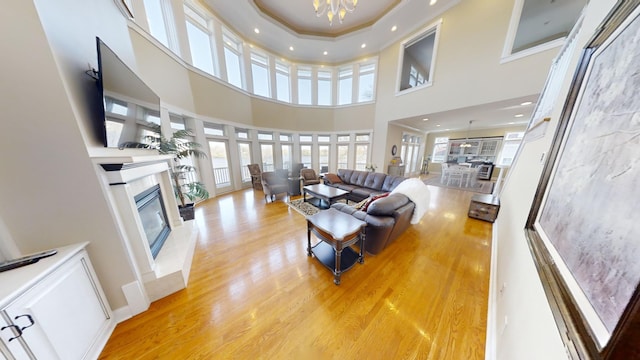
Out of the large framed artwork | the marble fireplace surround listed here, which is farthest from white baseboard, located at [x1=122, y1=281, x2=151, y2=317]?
the large framed artwork

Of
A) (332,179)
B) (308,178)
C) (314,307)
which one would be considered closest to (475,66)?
(332,179)

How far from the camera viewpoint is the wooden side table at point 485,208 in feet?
10.5

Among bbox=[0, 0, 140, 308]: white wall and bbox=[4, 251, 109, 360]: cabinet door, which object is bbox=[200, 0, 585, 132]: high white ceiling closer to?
bbox=[0, 0, 140, 308]: white wall

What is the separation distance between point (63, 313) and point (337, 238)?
197 cm

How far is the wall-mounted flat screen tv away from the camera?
138 centimetres

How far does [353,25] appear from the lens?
16.6 ft

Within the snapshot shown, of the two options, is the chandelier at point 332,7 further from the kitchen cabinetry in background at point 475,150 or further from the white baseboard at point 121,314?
the kitchen cabinetry in background at point 475,150

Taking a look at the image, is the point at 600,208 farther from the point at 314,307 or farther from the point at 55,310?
the point at 55,310

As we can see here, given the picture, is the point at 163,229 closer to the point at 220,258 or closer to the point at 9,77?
the point at 220,258

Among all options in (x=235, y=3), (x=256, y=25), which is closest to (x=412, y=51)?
(x=256, y=25)

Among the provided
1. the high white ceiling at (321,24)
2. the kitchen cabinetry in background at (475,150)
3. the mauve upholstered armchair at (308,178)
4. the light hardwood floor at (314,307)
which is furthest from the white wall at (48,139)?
the kitchen cabinetry in background at (475,150)

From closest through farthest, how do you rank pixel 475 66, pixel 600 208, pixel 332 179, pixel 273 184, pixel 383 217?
pixel 600 208 < pixel 383 217 < pixel 475 66 < pixel 273 184 < pixel 332 179

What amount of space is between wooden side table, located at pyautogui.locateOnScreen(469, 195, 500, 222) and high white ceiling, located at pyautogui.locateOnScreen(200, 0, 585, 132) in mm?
2120

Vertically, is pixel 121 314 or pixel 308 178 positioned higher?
pixel 308 178
